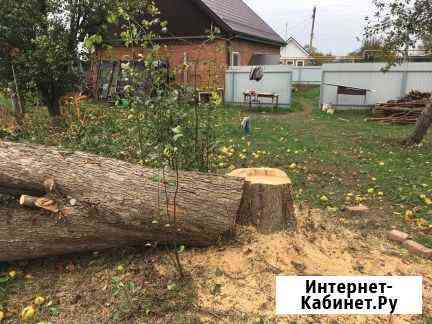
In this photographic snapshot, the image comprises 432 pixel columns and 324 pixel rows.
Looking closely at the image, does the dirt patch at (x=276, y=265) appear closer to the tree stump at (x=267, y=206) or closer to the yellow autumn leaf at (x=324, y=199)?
the tree stump at (x=267, y=206)

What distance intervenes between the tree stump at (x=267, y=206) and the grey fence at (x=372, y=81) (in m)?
12.5

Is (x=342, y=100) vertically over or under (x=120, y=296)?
over

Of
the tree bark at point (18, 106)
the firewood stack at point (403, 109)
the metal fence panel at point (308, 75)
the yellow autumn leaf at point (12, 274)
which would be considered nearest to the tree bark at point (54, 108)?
the tree bark at point (18, 106)

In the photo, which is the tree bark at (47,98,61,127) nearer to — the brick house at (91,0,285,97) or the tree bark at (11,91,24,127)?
the tree bark at (11,91,24,127)

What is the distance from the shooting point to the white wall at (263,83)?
15898 millimetres

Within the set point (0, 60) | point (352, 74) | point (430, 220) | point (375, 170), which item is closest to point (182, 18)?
point (352, 74)

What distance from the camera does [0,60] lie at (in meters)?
9.63

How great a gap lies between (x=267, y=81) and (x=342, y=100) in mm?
3122

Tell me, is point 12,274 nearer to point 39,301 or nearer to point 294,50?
point 39,301

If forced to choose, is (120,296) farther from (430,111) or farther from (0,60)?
(0,60)

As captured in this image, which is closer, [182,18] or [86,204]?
[86,204]

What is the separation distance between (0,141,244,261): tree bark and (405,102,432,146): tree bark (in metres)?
6.67

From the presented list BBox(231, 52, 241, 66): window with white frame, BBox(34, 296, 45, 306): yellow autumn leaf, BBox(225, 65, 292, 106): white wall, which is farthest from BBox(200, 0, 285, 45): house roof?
BBox(34, 296, 45, 306): yellow autumn leaf

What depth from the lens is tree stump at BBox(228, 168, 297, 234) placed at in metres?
3.59
